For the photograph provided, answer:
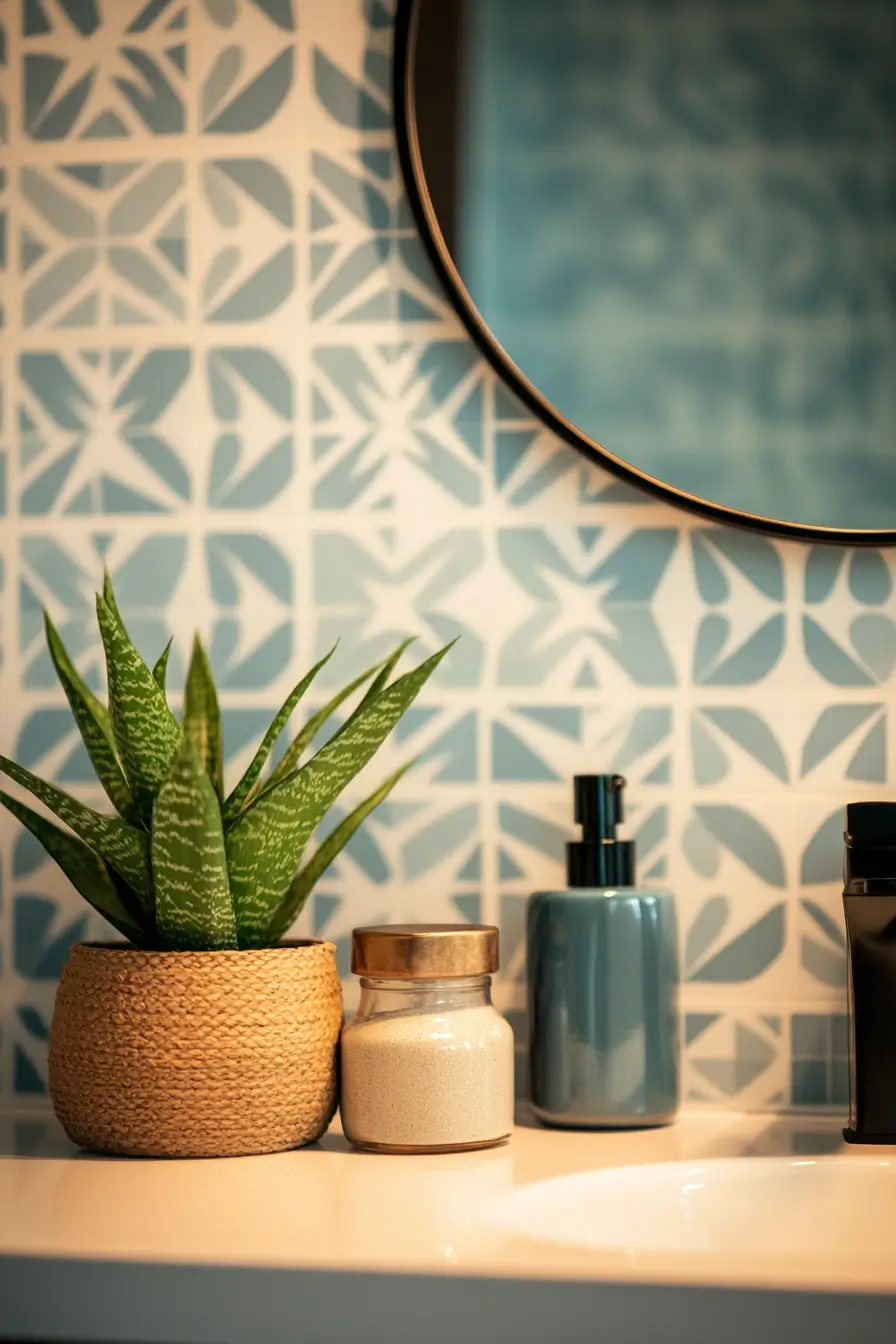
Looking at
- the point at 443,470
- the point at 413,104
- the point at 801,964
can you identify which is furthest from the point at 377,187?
the point at 801,964

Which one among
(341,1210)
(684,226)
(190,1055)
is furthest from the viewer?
(684,226)

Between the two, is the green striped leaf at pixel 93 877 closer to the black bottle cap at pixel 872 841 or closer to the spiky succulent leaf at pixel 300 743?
the spiky succulent leaf at pixel 300 743

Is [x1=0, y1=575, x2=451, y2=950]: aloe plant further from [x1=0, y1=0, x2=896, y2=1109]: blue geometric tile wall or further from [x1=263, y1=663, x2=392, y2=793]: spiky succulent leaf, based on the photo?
[x1=0, y1=0, x2=896, y2=1109]: blue geometric tile wall

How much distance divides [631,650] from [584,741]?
66 mm

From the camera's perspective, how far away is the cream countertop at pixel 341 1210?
1.67 feet

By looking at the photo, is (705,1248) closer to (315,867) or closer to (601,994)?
(601,994)

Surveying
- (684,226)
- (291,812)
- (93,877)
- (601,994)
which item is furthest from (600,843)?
(684,226)

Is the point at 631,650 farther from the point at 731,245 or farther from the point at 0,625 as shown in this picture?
the point at 0,625

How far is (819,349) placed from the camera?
866mm

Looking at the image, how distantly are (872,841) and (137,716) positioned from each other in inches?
15.8

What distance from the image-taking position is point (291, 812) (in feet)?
2.39

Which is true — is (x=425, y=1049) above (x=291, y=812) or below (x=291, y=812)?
below

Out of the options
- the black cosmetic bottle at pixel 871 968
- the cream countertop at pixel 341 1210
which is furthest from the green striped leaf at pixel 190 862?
the black cosmetic bottle at pixel 871 968

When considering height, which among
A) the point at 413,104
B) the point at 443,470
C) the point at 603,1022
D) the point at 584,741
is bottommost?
the point at 603,1022
